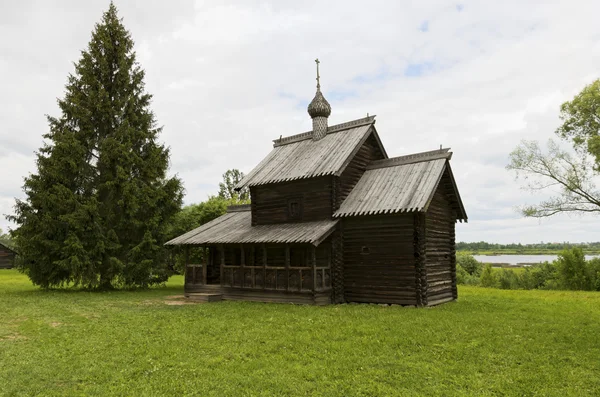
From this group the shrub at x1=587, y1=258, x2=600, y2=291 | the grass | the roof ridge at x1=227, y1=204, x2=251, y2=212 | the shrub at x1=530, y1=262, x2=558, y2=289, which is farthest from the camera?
the shrub at x1=530, y1=262, x2=558, y2=289

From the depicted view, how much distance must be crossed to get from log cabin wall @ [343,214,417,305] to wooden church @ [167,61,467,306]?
0.14ft

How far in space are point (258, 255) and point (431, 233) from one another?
29.1ft

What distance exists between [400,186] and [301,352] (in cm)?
1122

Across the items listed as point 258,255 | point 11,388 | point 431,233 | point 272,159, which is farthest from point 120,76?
point 11,388

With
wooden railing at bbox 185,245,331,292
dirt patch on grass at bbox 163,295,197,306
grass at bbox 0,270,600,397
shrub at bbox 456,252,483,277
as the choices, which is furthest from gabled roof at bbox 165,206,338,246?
shrub at bbox 456,252,483,277

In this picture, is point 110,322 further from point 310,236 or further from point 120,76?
point 120,76

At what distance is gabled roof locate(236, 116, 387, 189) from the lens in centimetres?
2079

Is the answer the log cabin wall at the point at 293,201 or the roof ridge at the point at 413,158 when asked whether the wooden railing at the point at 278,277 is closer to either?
the log cabin wall at the point at 293,201

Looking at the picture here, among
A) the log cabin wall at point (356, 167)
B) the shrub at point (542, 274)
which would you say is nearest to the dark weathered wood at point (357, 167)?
the log cabin wall at point (356, 167)

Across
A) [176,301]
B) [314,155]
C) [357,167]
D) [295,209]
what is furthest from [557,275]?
[176,301]

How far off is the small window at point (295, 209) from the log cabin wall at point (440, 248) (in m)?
6.15

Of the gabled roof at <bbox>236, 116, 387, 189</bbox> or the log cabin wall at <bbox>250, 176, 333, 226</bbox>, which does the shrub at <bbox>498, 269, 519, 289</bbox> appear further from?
the log cabin wall at <bbox>250, 176, 333, 226</bbox>

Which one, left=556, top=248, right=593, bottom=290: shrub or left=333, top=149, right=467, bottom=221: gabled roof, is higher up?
left=333, top=149, right=467, bottom=221: gabled roof

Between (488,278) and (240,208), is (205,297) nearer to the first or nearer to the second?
(240,208)
